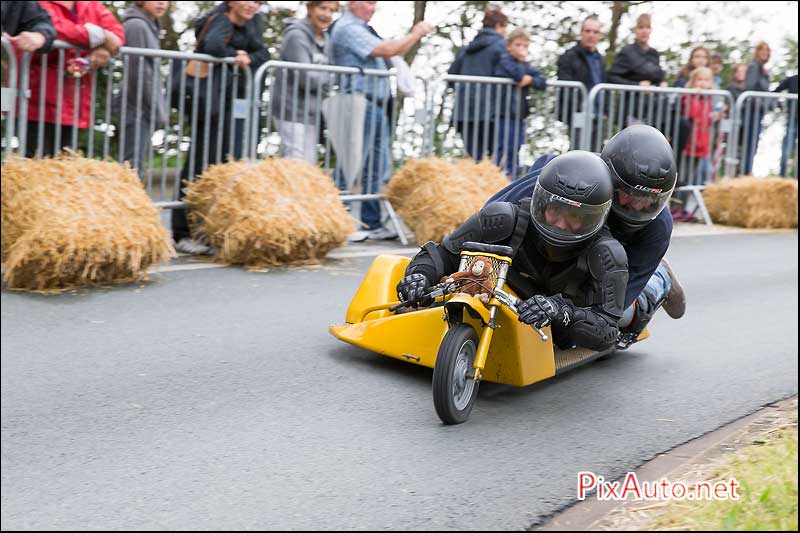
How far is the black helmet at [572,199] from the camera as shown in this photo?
4.89m

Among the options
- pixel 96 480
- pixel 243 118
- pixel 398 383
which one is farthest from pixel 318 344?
pixel 243 118

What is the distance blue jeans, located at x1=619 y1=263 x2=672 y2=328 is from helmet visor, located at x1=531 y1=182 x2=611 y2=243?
105cm

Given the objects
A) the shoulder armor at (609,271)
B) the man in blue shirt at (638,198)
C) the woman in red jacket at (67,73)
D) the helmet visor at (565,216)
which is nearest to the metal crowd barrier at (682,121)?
the woman in red jacket at (67,73)

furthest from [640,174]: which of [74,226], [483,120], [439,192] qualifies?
[483,120]

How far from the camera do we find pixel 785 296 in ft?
29.4

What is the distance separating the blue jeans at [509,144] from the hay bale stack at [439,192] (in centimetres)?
81

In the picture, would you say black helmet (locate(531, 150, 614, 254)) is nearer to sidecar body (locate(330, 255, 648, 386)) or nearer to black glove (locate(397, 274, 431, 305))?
sidecar body (locate(330, 255, 648, 386))

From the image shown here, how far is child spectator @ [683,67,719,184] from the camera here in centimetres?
1331

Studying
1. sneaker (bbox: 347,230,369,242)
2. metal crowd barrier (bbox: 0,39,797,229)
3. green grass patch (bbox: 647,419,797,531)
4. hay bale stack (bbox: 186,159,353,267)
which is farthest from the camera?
sneaker (bbox: 347,230,369,242)

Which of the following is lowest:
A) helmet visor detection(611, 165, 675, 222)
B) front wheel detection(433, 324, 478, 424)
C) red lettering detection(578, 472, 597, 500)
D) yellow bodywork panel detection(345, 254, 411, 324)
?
red lettering detection(578, 472, 597, 500)

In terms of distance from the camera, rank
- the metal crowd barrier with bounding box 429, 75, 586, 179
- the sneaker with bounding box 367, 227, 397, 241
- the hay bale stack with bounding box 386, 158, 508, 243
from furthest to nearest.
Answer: the metal crowd barrier with bounding box 429, 75, 586, 179 → the sneaker with bounding box 367, 227, 397, 241 → the hay bale stack with bounding box 386, 158, 508, 243

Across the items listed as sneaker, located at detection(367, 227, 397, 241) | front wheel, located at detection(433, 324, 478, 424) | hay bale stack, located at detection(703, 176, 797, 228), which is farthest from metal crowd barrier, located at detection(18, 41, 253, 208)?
hay bale stack, located at detection(703, 176, 797, 228)

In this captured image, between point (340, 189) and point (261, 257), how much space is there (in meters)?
1.72

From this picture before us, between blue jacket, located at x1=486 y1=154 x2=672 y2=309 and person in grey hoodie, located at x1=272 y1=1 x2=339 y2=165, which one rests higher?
person in grey hoodie, located at x1=272 y1=1 x2=339 y2=165
